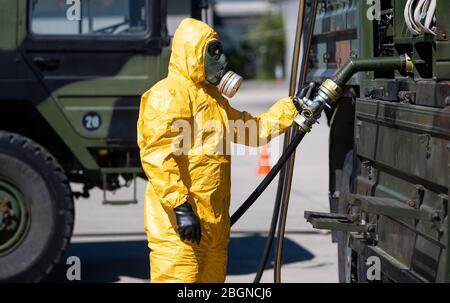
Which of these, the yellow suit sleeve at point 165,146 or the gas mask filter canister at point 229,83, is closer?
the yellow suit sleeve at point 165,146

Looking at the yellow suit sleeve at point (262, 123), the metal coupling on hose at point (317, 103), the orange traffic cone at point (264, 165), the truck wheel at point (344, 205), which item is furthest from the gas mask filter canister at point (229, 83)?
the orange traffic cone at point (264, 165)

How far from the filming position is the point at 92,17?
25.0 feet

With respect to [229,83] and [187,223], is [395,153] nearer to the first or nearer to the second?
[229,83]

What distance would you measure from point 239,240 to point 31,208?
2746 mm

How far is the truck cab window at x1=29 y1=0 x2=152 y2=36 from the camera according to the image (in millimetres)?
7504

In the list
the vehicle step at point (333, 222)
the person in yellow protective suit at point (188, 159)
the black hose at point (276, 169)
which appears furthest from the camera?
the black hose at point (276, 169)

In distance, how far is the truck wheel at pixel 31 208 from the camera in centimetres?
727

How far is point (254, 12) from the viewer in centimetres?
6425

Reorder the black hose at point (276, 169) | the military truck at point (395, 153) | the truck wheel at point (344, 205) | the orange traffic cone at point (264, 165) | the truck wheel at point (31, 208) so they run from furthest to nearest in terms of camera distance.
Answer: the orange traffic cone at point (264, 165), the truck wheel at point (31, 208), the truck wheel at point (344, 205), the black hose at point (276, 169), the military truck at point (395, 153)

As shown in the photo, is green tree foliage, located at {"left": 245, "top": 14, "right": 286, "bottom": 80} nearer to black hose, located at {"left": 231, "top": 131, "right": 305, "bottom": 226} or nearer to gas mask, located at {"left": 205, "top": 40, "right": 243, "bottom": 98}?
black hose, located at {"left": 231, "top": 131, "right": 305, "bottom": 226}

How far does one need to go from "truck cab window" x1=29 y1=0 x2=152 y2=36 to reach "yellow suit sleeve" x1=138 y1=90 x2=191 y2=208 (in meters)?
2.60

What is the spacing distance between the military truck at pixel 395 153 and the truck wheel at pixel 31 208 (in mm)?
2004

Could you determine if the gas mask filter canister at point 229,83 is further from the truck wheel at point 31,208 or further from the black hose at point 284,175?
the truck wheel at point 31,208

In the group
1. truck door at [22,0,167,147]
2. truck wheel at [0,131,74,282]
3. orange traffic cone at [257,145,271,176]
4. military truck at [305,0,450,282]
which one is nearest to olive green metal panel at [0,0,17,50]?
truck door at [22,0,167,147]
